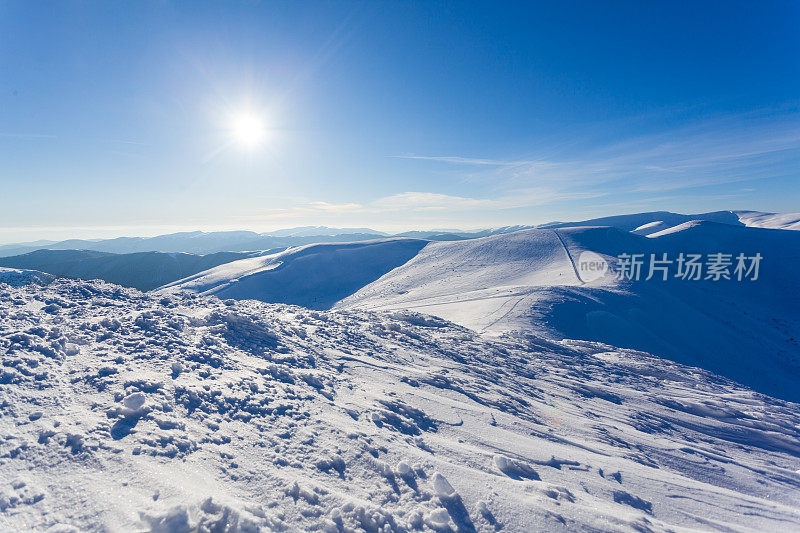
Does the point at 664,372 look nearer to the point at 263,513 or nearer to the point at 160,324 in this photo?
the point at 263,513

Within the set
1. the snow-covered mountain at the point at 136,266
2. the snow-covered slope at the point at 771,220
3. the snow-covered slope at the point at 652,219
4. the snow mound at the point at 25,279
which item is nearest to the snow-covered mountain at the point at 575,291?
the snow mound at the point at 25,279

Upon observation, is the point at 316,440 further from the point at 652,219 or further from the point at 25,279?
the point at 652,219

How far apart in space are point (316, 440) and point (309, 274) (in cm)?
3871

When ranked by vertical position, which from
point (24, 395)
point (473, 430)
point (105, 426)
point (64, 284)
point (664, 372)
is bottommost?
point (664, 372)

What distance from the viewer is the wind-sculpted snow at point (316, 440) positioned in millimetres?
2957

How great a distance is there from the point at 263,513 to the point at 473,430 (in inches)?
136

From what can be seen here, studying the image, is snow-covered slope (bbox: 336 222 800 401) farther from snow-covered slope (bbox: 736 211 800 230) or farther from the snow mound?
snow-covered slope (bbox: 736 211 800 230)

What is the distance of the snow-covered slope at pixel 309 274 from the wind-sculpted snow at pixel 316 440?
87.0 feet

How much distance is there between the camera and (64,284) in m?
9.23

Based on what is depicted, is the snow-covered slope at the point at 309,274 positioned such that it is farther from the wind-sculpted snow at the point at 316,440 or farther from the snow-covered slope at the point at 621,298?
the wind-sculpted snow at the point at 316,440

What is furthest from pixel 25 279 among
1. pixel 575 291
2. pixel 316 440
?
pixel 575 291

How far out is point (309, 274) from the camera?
41.4m

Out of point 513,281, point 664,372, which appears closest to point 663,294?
point 513,281

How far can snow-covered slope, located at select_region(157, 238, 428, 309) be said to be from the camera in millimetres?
36219
